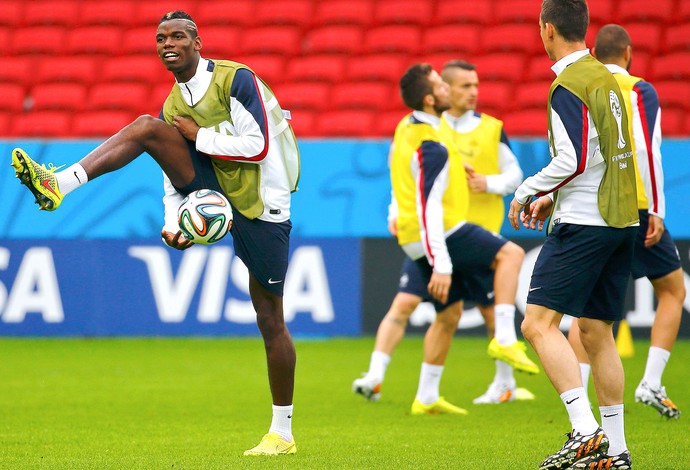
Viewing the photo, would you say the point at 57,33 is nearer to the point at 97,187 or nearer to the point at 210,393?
the point at 97,187

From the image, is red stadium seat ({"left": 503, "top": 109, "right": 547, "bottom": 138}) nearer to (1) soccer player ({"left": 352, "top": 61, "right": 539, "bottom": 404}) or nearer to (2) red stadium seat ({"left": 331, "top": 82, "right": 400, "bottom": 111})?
(2) red stadium seat ({"left": 331, "top": 82, "right": 400, "bottom": 111})

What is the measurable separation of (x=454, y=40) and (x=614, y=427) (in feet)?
33.7

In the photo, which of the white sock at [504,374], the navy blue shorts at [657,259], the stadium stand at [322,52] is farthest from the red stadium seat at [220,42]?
the navy blue shorts at [657,259]

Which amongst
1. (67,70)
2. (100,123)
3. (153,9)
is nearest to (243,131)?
(100,123)

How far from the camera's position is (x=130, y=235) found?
11.6m

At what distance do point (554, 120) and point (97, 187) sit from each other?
7.62 meters

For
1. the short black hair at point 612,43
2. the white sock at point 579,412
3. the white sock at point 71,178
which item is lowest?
the white sock at point 579,412

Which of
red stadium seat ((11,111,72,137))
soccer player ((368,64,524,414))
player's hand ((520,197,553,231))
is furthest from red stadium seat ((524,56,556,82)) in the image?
player's hand ((520,197,553,231))

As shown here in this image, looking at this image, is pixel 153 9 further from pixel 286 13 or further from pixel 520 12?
pixel 520 12

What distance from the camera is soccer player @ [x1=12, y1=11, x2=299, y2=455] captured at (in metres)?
5.39

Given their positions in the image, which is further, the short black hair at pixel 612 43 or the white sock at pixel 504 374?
the white sock at pixel 504 374

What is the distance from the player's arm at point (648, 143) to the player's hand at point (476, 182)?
1.40m

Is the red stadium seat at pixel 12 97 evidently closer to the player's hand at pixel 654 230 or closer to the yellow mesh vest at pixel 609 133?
the player's hand at pixel 654 230

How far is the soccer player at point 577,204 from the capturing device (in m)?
4.77
